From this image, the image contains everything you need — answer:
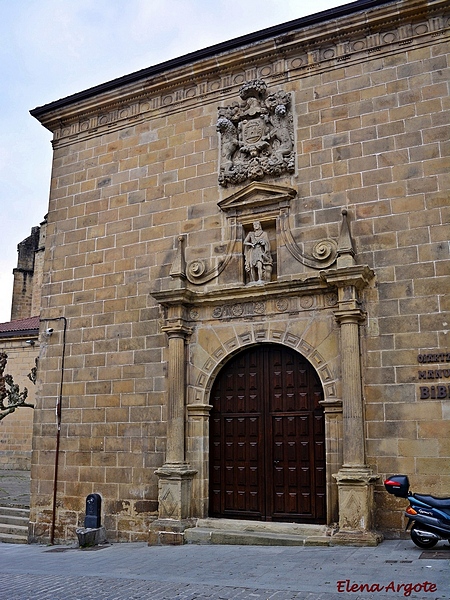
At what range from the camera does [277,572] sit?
6793 mm

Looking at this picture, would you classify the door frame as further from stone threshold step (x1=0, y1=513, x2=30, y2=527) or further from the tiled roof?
the tiled roof

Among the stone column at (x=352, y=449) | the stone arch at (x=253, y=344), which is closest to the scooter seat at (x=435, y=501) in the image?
the stone column at (x=352, y=449)

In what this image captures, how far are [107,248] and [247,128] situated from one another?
3241mm

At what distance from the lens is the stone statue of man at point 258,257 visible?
386 inches

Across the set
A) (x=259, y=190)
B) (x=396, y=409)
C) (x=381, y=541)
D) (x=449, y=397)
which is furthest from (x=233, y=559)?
(x=259, y=190)

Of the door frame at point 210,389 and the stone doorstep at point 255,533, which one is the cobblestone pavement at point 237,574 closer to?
the stone doorstep at point 255,533

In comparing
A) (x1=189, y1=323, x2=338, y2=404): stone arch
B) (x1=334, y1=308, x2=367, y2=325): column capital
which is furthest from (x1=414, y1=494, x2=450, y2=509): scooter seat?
(x1=334, y1=308, x2=367, y2=325): column capital

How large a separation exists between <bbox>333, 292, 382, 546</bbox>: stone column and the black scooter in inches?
25.6

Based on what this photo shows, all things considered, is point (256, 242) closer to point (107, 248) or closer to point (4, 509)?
point (107, 248)

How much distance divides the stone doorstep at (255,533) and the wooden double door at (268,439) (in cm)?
27

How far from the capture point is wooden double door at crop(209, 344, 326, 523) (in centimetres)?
913

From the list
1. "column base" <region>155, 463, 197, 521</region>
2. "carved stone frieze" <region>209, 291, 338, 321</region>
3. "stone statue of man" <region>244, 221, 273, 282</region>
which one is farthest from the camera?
"stone statue of man" <region>244, 221, 273, 282</region>

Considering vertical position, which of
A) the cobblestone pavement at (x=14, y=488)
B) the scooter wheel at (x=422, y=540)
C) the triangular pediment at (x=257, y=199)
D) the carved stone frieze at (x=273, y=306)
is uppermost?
the triangular pediment at (x=257, y=199)

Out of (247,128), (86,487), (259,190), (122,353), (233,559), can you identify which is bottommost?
(233,559)
